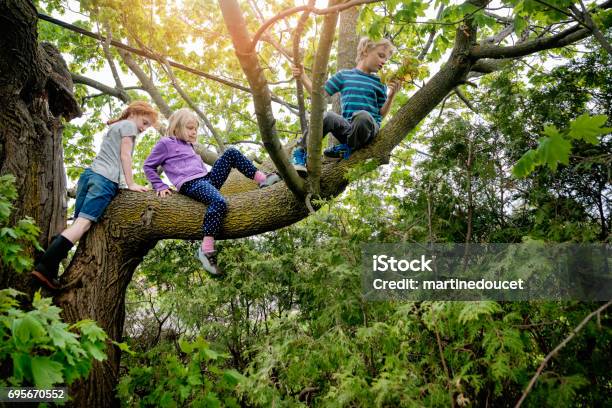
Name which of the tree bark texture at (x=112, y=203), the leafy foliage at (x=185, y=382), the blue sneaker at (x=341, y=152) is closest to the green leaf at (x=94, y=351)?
the leafy foliage at (x=185, y=382)

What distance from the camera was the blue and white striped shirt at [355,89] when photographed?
12.8ft

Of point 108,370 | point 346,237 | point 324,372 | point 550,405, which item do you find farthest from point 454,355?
point 108,370

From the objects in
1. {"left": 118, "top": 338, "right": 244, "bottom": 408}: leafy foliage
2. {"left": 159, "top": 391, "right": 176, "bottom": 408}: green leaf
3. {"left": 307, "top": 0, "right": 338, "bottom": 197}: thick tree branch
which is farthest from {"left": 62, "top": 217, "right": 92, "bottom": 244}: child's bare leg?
{"left": 307, "top": 0, "right": 338, "bottom": 197}: thick tree branch

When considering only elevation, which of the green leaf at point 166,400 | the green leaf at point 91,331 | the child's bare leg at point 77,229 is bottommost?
the green leaf at point 166,400

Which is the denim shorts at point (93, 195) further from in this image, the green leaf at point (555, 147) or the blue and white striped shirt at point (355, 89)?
the green leaf at point (555, 147)

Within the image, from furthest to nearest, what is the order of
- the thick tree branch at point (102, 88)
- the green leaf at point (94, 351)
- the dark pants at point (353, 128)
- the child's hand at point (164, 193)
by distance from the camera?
the thick tree branch at point (102, 88), the child's hand at point (164, 193), the dark pants at point (353, 128), the green leaf at point (94, 351)

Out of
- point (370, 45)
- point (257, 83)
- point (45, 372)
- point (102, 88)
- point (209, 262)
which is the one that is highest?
point (102, 88)

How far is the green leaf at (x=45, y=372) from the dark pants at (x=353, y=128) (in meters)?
2.56

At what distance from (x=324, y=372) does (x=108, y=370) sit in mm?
2300

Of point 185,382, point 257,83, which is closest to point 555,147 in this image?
point 257,83

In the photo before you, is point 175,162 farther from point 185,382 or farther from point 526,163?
point 526,163

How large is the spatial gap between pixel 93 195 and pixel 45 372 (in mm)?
2573

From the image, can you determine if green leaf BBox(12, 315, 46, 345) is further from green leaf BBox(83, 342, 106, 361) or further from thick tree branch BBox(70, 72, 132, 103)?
thick tree branch BBox(70, 72, 132, 103)

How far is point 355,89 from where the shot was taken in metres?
3.88
